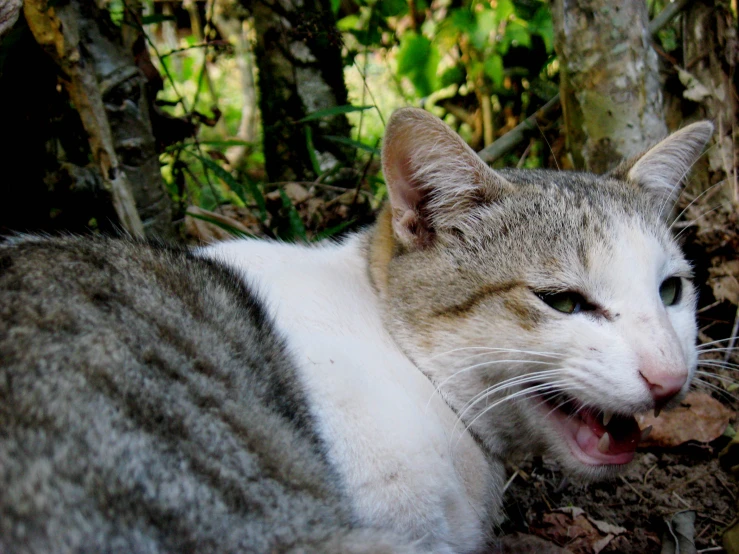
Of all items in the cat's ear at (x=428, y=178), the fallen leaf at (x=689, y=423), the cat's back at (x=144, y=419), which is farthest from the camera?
the fallen leaf at (x=689, y=423)

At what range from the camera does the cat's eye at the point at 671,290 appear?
2195mm

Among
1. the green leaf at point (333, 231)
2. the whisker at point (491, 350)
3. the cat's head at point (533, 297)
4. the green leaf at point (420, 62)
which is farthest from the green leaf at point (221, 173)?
the green leaf at point (420, 62)

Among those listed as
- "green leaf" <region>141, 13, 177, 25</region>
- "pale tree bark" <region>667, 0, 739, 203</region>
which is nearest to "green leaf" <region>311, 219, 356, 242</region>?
"green leaf" <region>141, 13, 177, 25</region>

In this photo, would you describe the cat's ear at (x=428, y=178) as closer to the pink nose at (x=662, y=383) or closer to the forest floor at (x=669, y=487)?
the pink nose at (x=662, y=383)

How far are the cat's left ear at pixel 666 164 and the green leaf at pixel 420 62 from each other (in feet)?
7.77

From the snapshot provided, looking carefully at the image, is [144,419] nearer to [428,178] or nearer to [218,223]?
[428,178]

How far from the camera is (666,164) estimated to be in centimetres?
249

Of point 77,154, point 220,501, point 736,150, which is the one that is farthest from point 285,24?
point 220,501

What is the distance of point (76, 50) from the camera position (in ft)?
8.74

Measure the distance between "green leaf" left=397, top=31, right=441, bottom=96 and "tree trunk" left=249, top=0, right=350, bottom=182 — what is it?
64cm

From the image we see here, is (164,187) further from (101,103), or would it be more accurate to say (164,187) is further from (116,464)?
(116,464)

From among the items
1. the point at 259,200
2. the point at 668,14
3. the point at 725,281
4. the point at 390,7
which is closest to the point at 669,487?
the point at 725,281

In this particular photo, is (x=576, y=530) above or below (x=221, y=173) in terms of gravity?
below

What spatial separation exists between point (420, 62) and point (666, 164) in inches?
98.5
